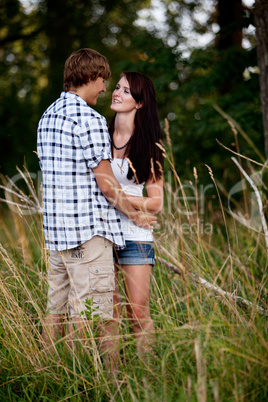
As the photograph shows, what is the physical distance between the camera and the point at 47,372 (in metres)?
2.37

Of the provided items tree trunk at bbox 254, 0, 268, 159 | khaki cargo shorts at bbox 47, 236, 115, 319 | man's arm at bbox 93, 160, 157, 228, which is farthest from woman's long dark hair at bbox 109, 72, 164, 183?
tree trunk at bbox 254, 0, 268, 159

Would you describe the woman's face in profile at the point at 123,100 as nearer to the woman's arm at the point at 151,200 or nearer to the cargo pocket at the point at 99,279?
the woman's arm at the point at 151,200

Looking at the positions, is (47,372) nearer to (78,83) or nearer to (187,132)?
(78,83)

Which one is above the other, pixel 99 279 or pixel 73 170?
pixel 73 170

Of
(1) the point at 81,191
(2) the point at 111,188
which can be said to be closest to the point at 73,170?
(1) the point at 81,191

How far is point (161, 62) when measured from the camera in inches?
239

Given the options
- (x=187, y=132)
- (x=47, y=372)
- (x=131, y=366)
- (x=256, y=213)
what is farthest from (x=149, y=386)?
(x=187, y=132)

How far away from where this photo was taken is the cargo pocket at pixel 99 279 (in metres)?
2.31

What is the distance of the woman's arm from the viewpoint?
248 cm

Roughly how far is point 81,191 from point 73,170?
0.12 metres

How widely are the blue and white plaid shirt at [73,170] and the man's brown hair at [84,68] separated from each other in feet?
0.31

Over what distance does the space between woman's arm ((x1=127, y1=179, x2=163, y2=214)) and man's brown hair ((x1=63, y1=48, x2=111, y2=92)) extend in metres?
0.68

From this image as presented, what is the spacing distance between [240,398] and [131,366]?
0.63 meters

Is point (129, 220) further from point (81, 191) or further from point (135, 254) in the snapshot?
point (81, 191)
